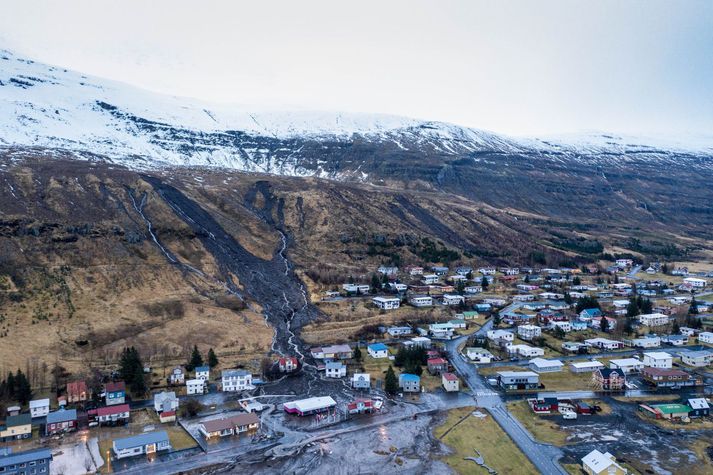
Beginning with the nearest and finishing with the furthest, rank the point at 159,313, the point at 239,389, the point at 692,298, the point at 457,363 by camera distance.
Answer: the point at 239,389 < the point at 457,363 < the point at 159,313 < the point at 692,298

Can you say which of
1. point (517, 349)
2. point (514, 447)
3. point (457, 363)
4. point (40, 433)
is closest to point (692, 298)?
point (517, 349)

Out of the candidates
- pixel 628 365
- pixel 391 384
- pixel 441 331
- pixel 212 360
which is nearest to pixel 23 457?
pixel 212 360

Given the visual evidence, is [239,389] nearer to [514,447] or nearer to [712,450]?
[514,447]

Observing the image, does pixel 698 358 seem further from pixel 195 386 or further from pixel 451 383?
pixel 195 386

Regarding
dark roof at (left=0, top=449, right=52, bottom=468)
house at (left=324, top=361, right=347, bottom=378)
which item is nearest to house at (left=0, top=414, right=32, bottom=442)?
dark roof at (left=0, top=449, right=52, bottom=468)

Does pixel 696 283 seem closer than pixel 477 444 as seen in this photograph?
No

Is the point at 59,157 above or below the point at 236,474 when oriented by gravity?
above

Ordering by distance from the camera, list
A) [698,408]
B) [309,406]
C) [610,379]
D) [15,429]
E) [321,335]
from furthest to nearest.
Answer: [321,335] < [610,379] < [309,406] < [698,408] < [15,429]
